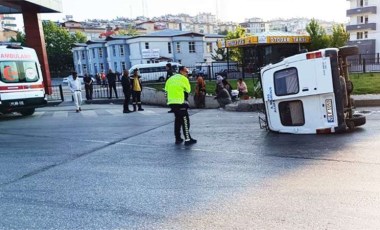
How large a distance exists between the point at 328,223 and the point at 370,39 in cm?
Result: 5856

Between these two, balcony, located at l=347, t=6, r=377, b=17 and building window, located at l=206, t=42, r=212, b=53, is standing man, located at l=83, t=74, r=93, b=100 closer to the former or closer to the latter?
balcony, located at l=347, t=6, r=377, b=17

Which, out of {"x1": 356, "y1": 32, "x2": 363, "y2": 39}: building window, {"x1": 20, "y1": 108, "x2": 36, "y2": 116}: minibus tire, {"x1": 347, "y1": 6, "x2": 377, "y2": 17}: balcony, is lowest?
{"x1": 20, "y1": 108, "x2": 36, "y2": 116}: minibus tire

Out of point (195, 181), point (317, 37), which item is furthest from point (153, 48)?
point (195, 181)

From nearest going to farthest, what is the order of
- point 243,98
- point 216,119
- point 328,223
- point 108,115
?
point 328,223 → point 216,119 → point 108,115 → point 243,98

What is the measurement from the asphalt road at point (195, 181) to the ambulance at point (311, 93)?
0.31 metres

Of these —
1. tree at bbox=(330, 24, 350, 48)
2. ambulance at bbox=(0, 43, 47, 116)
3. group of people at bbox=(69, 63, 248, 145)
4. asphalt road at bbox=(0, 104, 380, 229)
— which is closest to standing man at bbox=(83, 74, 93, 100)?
group of people at bbox=(69, 63, 248, 145)

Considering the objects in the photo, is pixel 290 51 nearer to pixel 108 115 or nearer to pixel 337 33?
pixel 337 33

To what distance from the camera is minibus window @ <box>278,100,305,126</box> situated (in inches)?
332

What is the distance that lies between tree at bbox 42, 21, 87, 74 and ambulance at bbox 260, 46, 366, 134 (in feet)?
255

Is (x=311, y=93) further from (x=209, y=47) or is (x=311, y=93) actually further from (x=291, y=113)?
(x=209, y=47)

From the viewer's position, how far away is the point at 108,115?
47.3 feet

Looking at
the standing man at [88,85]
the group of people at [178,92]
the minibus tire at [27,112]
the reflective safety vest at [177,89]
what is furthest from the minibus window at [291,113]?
the standing man at [88,85]

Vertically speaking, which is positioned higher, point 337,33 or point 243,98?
point 337,33

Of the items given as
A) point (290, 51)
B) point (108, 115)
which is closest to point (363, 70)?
point (290, 51)
